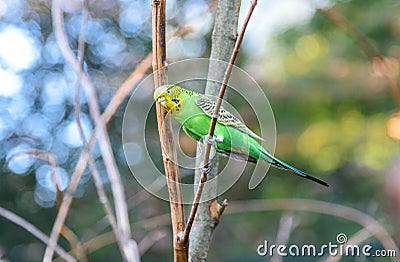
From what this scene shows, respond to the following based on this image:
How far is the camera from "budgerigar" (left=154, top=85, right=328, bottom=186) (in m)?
0.45

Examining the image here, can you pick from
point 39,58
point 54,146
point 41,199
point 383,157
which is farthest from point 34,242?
point 383,157

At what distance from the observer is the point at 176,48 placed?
1.89m

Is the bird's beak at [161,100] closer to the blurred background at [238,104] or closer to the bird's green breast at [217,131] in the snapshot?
the bird's green breast at [217,131]

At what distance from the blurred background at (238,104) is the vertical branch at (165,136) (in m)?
1.71

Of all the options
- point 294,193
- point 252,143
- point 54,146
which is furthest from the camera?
point 294,193

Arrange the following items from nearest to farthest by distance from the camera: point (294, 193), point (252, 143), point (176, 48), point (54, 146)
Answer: point (252, 143), point (176, 48), point (54, 146), point (294, 193)

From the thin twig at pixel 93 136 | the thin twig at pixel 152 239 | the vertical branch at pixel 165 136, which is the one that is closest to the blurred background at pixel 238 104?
the thin twig at pixel 152 239

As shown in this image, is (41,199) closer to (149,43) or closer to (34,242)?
(34,242)

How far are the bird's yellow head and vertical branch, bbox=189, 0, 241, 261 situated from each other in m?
0.08

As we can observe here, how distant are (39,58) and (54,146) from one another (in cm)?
37

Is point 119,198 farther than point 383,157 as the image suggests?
No

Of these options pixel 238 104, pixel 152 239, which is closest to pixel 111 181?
pixel 152 239

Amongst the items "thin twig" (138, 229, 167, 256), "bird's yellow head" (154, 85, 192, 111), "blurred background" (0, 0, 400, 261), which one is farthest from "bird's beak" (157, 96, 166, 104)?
"blurred background" (0, 0, 400, 261)

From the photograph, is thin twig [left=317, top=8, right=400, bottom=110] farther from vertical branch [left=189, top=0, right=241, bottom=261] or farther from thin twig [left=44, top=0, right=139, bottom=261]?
thin twig [left=44, top=0, right=139, bottom=261]
